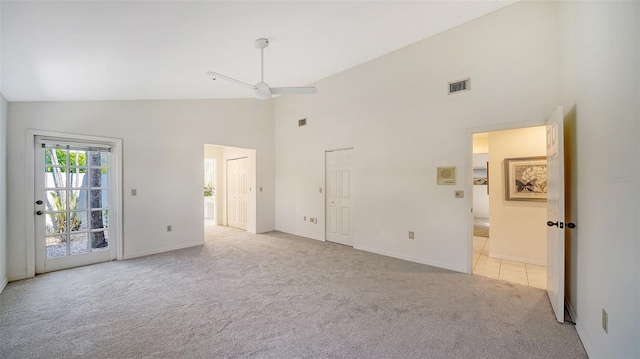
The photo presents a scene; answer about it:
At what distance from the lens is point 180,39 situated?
2.72m

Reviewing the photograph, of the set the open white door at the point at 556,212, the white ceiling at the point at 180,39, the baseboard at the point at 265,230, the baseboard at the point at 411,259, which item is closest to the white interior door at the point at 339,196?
the baseboard at the point at 411,259

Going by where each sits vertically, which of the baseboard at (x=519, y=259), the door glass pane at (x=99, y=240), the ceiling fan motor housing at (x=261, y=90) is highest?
the ceiling fan motor housing at (x=261, y=90)

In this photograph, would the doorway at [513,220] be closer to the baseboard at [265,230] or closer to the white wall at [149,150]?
the baseboard at [265,230]

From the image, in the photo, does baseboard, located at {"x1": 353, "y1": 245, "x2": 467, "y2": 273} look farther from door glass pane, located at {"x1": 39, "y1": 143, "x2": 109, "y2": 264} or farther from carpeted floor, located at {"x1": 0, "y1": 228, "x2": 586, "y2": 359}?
door glass pane, located at {"x1": 39, "y1": 143, "x2": 109, "y2": 264}

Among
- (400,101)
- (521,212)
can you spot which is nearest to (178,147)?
(400,101)

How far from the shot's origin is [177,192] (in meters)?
4.84

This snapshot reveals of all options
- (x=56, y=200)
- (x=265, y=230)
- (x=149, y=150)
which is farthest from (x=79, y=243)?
(x=265, y=230)

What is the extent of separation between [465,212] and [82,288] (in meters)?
5.07

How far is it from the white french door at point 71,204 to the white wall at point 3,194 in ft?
0.97

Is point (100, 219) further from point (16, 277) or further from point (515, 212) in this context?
point (515, 212)

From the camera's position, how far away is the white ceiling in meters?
2.07

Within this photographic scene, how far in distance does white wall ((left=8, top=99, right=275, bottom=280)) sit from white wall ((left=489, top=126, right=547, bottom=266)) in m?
5.15

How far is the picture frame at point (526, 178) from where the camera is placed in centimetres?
398

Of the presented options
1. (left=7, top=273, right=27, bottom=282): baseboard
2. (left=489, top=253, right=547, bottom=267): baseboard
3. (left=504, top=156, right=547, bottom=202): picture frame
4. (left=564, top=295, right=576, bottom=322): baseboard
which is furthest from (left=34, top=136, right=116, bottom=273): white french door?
(left=504, top=156, right=547, bottom=202): picture frame
